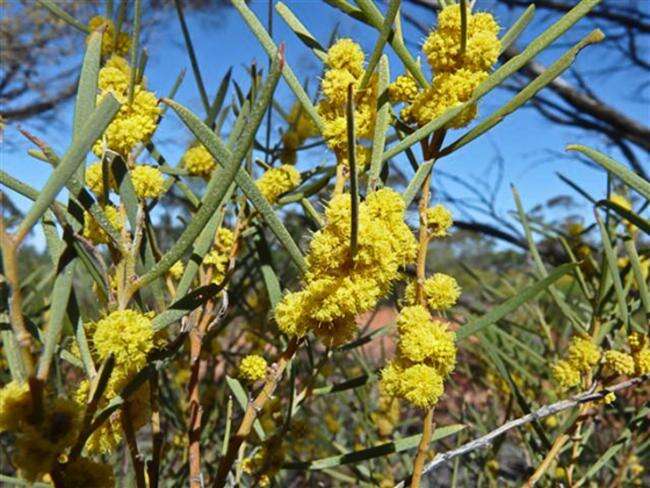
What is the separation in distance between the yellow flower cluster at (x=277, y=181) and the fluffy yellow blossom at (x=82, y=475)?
0.36m

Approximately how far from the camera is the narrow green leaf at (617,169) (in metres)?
0.46

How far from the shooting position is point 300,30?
1.68 ft

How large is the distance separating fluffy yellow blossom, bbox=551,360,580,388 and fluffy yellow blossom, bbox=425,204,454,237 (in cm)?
30

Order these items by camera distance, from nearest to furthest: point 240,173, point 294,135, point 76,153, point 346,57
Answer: point 76,153, point 240,173, point 346,57, point 294,135

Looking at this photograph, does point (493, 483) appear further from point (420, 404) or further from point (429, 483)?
point (429, 483)

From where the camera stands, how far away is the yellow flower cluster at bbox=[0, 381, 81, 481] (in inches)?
11.6

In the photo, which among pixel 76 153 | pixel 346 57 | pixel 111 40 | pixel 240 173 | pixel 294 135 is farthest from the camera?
pixel 294 135

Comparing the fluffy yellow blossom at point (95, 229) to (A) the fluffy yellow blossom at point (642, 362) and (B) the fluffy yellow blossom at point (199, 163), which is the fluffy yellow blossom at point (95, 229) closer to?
(B) the fluffy yellow blossom at point (199, 163)

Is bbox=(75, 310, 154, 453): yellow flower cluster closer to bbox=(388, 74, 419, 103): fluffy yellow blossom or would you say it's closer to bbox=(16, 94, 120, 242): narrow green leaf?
bbox=(16, 94, 120, 242): narrow green leaf

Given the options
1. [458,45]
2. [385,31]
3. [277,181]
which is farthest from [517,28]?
[277,181]

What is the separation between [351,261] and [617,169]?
26 centimetres

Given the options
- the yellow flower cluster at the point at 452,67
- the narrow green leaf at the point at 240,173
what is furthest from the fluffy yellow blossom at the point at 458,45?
the narrow green leaf at the point at 240,173

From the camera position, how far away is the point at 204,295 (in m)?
0.44

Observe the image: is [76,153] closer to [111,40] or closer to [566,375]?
[111,40]
